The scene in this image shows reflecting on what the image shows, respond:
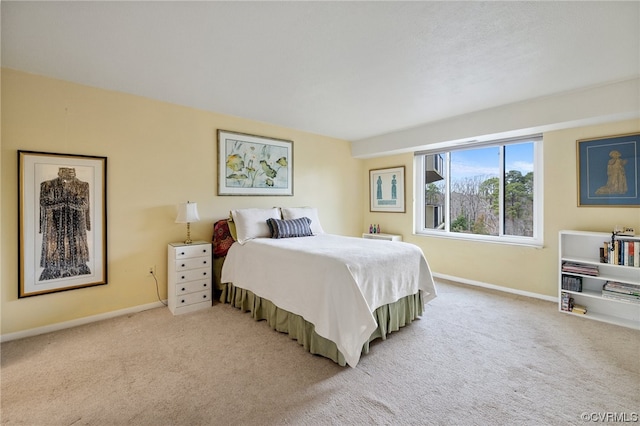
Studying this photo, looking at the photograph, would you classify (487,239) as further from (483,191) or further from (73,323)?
(73,323)

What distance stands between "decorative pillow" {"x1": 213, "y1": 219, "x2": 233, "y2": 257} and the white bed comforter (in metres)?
0.26

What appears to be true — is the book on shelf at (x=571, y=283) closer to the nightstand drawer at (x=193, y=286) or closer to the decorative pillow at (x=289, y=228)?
the decorative pillow at (x=289, y=228)

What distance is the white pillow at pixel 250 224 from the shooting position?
132 inches

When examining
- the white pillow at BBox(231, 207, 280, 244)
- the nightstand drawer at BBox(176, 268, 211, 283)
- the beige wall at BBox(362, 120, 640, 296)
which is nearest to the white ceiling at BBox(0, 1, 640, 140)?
the beige wall at BBox(362, 120, 640, 296)

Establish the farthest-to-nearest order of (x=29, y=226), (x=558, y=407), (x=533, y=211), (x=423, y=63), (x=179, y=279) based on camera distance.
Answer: (x=533, y=211), (x=179, y=279), (x=29, y=226), (x=423, y=63), (x=558, y=407)

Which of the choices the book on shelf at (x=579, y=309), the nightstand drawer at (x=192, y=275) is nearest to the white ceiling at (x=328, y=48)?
the nightstand drawer at (x=192, y=275)

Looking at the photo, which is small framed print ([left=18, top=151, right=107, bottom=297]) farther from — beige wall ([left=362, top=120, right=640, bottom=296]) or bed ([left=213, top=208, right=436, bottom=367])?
beige wall ([left=362, top=120, right=640, bottom=296])

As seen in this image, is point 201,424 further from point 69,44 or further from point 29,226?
point 69,44

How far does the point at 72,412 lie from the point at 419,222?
15.3ft

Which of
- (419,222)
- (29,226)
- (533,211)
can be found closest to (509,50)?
(533,211)

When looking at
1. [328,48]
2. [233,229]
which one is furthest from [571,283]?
[233,229]

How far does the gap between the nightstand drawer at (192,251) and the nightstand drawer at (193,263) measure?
0.04 meters

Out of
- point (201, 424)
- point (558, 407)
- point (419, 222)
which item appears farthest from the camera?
point (419, 222)

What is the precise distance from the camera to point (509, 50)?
2.11 m
